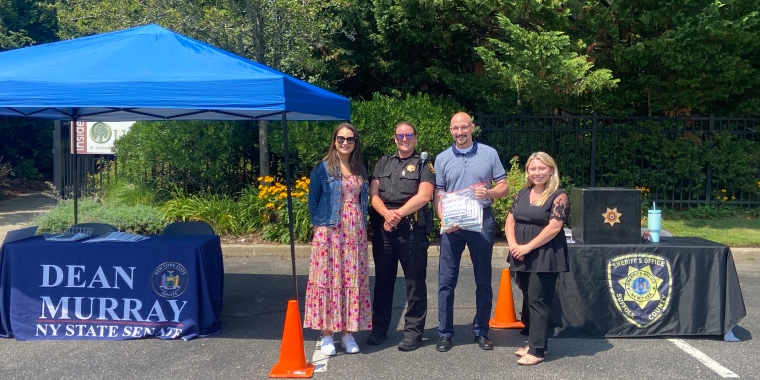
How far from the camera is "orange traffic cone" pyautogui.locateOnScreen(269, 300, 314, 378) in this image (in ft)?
14.8

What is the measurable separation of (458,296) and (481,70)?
746cm

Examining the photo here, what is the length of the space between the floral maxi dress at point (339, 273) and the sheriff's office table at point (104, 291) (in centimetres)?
110

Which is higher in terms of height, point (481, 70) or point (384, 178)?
point (481, 70)

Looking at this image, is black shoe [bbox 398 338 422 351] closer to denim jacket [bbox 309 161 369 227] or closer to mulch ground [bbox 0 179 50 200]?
denim jacket [bbox 309 161 369 227]

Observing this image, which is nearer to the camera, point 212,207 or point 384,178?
point 384,178

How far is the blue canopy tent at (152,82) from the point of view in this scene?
4.75m

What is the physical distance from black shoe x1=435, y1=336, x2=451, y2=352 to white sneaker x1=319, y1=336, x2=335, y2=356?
82 centimetres

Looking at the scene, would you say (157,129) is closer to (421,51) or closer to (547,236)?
(421,51)

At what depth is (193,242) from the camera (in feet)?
18.2

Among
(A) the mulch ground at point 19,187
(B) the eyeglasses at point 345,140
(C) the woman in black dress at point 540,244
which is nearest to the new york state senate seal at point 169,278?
(B) the eyeglasses at point 345,140

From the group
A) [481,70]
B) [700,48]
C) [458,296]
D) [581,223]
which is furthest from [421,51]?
[581,223]

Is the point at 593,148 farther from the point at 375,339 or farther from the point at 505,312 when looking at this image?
the point at 375,339

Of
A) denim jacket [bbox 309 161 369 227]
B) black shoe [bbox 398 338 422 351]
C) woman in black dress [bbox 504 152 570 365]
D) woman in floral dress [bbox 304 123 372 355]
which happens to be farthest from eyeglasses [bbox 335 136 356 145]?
black shoe [bbox 398 338 422 351]

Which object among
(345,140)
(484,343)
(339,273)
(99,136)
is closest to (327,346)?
(339,273)
